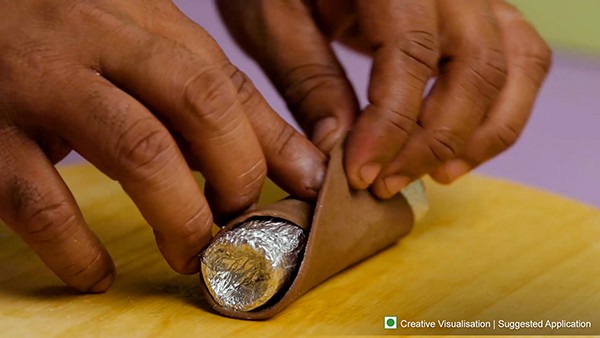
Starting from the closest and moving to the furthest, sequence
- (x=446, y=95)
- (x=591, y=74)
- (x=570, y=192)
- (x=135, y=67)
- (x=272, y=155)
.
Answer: (x=135, y=67), (x=272, y=155), (x=446, y=95), (x=570, y=192), (x=591, y=74)

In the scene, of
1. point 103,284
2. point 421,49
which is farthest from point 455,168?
point 103,284

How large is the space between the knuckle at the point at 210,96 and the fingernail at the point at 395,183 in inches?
12.2

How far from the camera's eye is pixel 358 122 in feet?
4.71

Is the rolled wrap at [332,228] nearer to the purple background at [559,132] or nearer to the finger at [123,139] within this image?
Result: the finger at [123,139]

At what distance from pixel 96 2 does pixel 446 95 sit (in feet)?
1.68

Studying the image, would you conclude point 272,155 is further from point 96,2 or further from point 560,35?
point 560,35

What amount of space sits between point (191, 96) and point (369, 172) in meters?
0.30

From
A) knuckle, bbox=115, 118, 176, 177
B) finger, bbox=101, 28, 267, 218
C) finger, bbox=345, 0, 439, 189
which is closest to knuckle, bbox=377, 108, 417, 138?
finger, bbox=345, 0, 439, 189

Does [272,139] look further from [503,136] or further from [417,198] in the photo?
[503,136]

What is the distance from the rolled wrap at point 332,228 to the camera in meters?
1.30

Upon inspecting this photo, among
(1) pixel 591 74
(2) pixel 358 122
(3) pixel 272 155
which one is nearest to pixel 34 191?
(3) pixel 272 155

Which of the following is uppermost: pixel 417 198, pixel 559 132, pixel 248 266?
pixel 248 266

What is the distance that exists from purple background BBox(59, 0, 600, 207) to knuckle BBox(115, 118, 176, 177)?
153 centimetres

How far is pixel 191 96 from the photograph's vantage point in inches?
47.8
